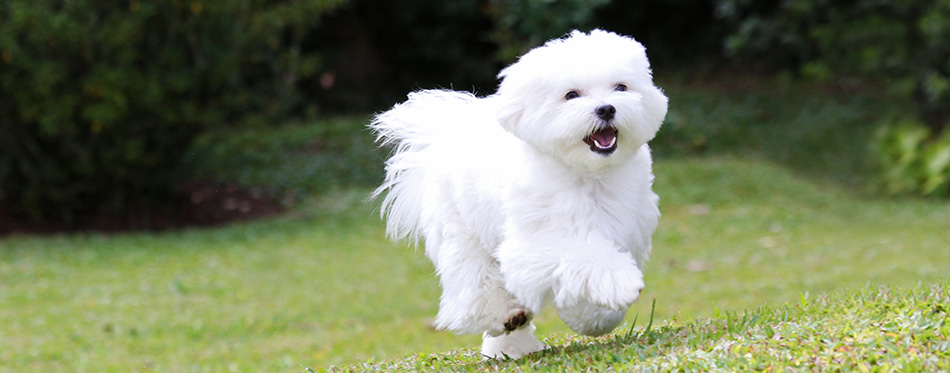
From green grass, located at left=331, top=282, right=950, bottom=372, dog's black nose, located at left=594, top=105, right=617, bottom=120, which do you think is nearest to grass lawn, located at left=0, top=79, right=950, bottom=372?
green grass, located at left=331, top=282, right=950, bottom=372

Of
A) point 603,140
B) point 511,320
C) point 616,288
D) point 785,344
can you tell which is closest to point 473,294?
point 511,320

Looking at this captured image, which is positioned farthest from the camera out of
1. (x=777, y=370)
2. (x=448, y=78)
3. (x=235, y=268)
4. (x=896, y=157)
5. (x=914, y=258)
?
(x=448, y=78)

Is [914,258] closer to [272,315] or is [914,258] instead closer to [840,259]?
[840,259]

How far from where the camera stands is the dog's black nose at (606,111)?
4031 mm

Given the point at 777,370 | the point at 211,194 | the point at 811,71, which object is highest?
the point at 811,71

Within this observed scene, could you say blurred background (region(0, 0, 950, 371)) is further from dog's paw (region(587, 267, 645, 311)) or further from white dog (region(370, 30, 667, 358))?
dog's paw (region(587, 267, 645, 311))

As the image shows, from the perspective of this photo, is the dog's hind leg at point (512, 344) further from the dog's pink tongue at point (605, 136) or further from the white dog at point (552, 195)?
the dog's pink tongue at point (605, 136)

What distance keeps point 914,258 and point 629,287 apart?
24.5ft

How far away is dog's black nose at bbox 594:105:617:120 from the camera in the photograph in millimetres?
4031

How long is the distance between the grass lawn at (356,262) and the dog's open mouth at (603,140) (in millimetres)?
1859

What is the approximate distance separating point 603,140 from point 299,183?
12649 mm

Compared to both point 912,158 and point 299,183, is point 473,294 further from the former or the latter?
point 299,183

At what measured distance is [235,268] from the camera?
11.4 metres

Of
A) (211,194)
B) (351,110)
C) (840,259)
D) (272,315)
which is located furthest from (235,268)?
(351,110)
